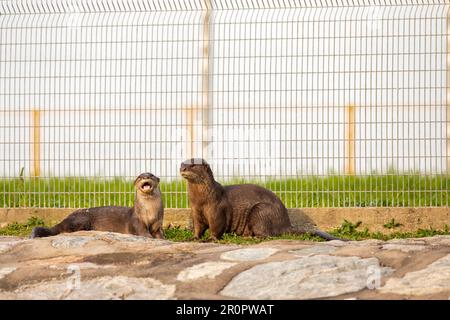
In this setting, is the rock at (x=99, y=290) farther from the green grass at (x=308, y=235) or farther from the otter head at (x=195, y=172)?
the otter head at (x=195, y=172)

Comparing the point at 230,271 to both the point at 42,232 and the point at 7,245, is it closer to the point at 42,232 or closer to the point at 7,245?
the point at 7,245

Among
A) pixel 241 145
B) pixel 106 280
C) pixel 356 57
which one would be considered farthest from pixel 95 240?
pixel 356 57

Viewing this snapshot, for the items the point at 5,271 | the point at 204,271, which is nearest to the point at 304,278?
the point at 204,271

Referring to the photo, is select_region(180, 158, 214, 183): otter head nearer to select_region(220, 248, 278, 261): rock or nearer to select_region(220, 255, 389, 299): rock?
select_region(220, 248, 278, 261): rock

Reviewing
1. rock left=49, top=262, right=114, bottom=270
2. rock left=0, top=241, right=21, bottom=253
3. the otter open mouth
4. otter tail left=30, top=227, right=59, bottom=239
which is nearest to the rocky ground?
rock left=49, top=262, right=114, bottom=270

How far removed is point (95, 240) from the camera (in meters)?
9.46

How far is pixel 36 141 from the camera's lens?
14000mm

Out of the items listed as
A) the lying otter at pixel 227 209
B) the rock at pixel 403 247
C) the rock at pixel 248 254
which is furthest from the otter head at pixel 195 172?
the rock at pixel 403 247

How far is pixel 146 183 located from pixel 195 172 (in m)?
0.63

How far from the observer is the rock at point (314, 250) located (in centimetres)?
853

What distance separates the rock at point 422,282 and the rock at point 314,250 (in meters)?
1.05

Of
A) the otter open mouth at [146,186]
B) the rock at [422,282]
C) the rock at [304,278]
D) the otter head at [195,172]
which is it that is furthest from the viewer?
the otter head at [195,172]
